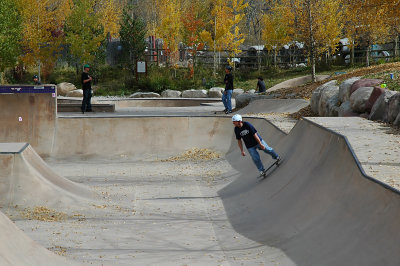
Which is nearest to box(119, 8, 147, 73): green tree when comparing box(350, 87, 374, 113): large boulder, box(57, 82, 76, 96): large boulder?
box(57, 82, 76, 96): large boulder

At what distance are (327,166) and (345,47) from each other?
39.2m

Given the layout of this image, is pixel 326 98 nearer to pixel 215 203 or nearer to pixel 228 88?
pixel 228 88

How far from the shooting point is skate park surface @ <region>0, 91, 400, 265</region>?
7679mm

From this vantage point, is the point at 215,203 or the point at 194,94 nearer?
the point at 215,203

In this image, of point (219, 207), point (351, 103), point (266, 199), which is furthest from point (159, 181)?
point (351, 103)

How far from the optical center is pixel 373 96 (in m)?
15.3

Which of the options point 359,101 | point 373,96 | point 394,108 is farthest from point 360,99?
point 394,108

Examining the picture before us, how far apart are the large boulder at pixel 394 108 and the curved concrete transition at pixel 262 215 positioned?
78.7 inches

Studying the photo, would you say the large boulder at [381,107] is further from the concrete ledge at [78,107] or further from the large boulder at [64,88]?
the large boulder at [64,88]

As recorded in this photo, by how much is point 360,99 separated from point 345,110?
32.6 inches

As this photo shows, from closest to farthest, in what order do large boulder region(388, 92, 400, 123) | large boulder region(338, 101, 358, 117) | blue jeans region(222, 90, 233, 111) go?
large boulder region(388, 92, 400, 123) → large boulder region(338, 101, 358, 117) → blue jeans region(222, 90, 233, 111)

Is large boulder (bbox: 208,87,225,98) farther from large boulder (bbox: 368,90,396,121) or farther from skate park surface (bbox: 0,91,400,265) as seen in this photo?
large boulder (bbox: 368,90,396,121)

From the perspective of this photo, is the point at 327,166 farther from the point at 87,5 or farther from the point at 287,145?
the point at 87,5

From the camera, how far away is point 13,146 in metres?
12.9
